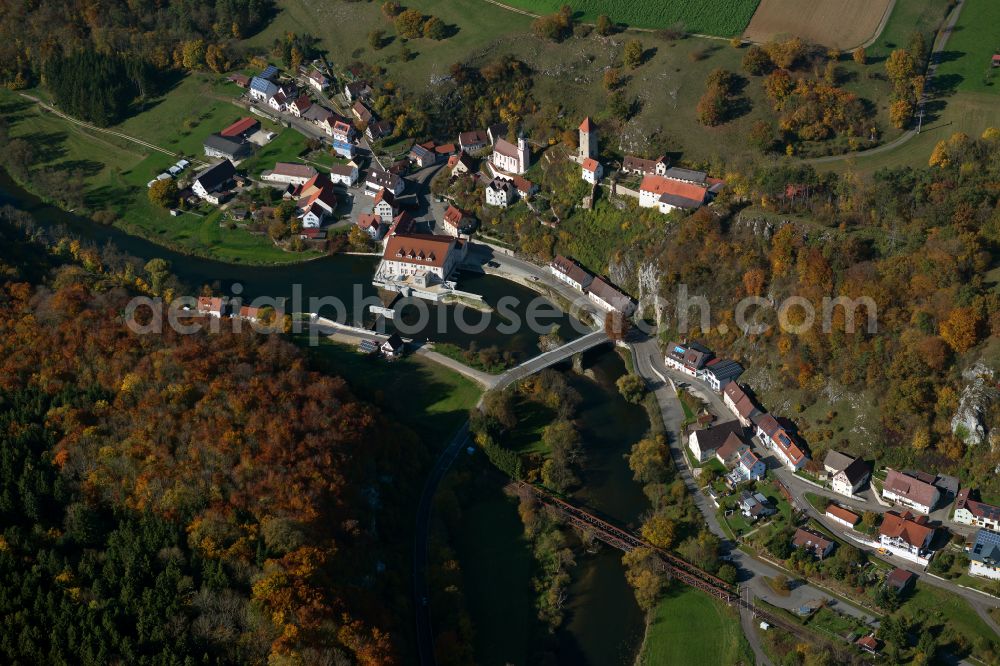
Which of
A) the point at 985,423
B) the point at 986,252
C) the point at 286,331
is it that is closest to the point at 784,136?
the point at 986,252

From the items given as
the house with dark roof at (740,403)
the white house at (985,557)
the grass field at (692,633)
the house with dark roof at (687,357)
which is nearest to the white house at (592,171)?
the house with dark roof at (687,357)

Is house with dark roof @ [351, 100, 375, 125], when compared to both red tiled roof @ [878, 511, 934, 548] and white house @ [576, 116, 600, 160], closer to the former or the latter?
white house @ [576, 116, 600, 160]

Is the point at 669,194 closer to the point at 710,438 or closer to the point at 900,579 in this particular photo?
the point at 710,438

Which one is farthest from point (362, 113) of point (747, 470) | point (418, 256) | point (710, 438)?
point (747, 470)

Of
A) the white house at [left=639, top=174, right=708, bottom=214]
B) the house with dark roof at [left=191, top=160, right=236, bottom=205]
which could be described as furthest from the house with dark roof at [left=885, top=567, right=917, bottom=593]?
the house with dark roof at [left=191, top=160, right=236, bottom=205]

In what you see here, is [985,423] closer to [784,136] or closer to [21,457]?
[784,136]

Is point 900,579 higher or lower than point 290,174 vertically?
higher

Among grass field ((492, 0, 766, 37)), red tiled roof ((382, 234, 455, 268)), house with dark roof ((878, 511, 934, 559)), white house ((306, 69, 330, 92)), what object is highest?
grass field ((492, 0, 766, 37))
